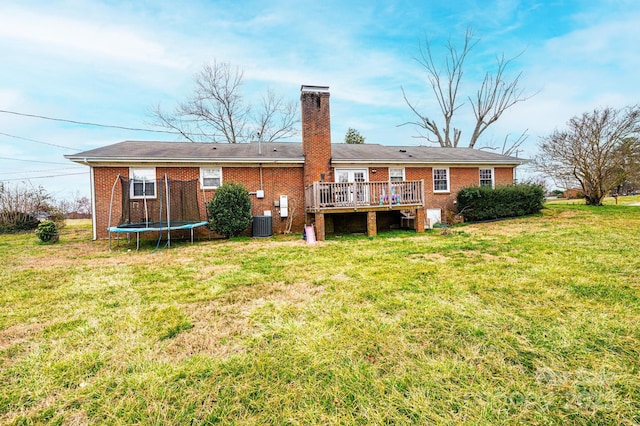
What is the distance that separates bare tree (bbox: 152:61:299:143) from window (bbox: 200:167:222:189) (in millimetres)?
11506

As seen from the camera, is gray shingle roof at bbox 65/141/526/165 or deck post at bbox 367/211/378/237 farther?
gray shingle roof at bbox 65/141/526/165

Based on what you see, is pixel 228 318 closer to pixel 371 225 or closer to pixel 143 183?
pixel 371 225

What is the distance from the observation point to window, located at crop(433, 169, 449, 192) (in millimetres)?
13664

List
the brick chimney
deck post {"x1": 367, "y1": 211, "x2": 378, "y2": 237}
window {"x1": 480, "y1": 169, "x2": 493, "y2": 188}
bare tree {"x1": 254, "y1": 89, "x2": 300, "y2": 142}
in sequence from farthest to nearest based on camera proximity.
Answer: bare tree {"x1": 254, "y1": 89, "x2": 300, "y2": 142}, window {"x1": 480, "y1": 169, "x2": 493, "y2": 188}, the brick chimney, deck post {"x1": 367, "y1": 211, "x2": 378, "y2": 237}

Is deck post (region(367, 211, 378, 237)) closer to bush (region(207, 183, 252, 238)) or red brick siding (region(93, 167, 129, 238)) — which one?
bush (region(207, 183, 252, 238))

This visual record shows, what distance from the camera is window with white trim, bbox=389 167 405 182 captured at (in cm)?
1305

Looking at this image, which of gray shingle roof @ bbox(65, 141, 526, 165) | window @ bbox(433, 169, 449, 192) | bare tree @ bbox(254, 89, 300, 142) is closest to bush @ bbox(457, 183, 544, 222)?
window @ bbox(433, 169, 449, 192)

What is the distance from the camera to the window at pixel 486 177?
14.3 m

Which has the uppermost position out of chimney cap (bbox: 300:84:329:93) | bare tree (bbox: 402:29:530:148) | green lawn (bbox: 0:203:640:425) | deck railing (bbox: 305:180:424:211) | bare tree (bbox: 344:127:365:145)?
bare tree (bbox: 402:29:530:148)

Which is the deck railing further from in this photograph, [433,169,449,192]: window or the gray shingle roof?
[433,169,449,192]: window

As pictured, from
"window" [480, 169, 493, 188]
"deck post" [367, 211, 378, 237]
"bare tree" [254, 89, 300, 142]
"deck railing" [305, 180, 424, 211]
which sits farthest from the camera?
"bare tree" [254, 89, 300, 142]

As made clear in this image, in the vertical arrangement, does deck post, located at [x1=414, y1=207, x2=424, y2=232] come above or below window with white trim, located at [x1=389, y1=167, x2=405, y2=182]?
below

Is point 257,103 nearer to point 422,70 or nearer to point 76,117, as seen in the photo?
point 76,117

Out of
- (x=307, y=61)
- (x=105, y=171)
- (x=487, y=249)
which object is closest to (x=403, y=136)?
(x=307, y=61)
